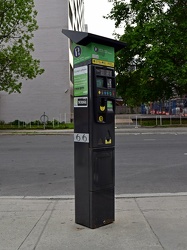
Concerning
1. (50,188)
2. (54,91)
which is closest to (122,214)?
(50,188)

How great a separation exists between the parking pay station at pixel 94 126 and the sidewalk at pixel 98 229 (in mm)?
291

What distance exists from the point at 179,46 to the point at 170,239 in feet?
75.1

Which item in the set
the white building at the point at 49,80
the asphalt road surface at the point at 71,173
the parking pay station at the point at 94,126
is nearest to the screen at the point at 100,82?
the parking pay station at the point at 94,126

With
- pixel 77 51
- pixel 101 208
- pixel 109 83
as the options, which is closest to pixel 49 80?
pixel 77 51

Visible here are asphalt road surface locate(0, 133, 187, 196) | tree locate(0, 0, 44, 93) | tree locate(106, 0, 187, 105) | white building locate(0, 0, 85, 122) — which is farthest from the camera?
white building locate(0, 0, 85, 122)

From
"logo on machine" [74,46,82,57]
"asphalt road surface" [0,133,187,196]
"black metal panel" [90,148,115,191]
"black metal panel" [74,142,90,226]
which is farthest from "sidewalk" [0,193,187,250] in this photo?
"logo on machine" [74,46,82,57]

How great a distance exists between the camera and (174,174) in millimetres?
7719

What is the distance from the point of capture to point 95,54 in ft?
12.9

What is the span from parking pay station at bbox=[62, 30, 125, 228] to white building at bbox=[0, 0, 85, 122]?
2697 centimetres

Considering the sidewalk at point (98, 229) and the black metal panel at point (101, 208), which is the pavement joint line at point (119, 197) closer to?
the sidewalk at point (98, 229)

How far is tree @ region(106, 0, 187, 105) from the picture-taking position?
23844 millimetres

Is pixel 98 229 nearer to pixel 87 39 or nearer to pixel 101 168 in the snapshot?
pixel 101 168

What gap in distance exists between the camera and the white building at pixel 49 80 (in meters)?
31.2

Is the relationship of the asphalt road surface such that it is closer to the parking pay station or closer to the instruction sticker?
the parking pay station
